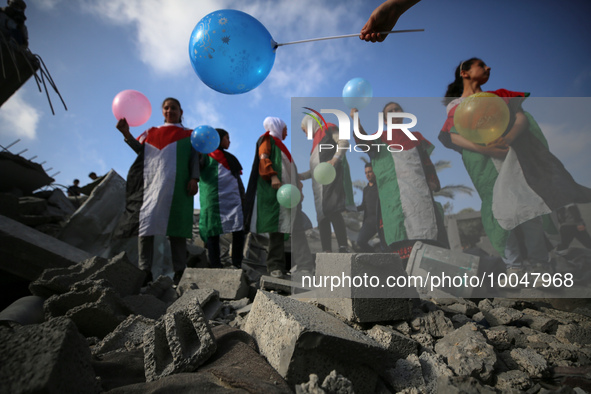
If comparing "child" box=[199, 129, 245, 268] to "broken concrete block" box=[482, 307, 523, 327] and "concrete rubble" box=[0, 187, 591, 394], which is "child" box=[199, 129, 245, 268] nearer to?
"concrete rubble" box=[0, 187, 591, 394]

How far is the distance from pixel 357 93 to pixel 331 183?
3.44ft

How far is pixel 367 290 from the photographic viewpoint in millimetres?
2002

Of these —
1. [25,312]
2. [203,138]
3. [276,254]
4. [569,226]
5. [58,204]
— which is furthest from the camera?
[58,204]

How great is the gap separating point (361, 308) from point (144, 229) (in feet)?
8.95

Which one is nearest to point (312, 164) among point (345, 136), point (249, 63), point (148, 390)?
point (345, 136)

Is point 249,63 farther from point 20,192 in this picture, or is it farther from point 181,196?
point 20,192

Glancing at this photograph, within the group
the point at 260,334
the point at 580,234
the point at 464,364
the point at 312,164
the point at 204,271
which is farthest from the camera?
the point at 204,271

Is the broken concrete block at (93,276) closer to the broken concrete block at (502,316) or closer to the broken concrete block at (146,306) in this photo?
the broken concrete block at (146,306)

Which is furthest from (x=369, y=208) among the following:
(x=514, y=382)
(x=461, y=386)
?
(x=461, y=386)

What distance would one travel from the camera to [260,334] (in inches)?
70.9

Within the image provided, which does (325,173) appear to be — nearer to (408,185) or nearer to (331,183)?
(331,183)

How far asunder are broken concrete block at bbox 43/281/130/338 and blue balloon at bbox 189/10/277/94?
1.95 m

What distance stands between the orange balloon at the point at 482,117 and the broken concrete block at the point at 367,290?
4.53 feet

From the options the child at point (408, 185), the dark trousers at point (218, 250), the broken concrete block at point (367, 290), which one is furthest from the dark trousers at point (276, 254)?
the broken concrete block at point (367, 290)
